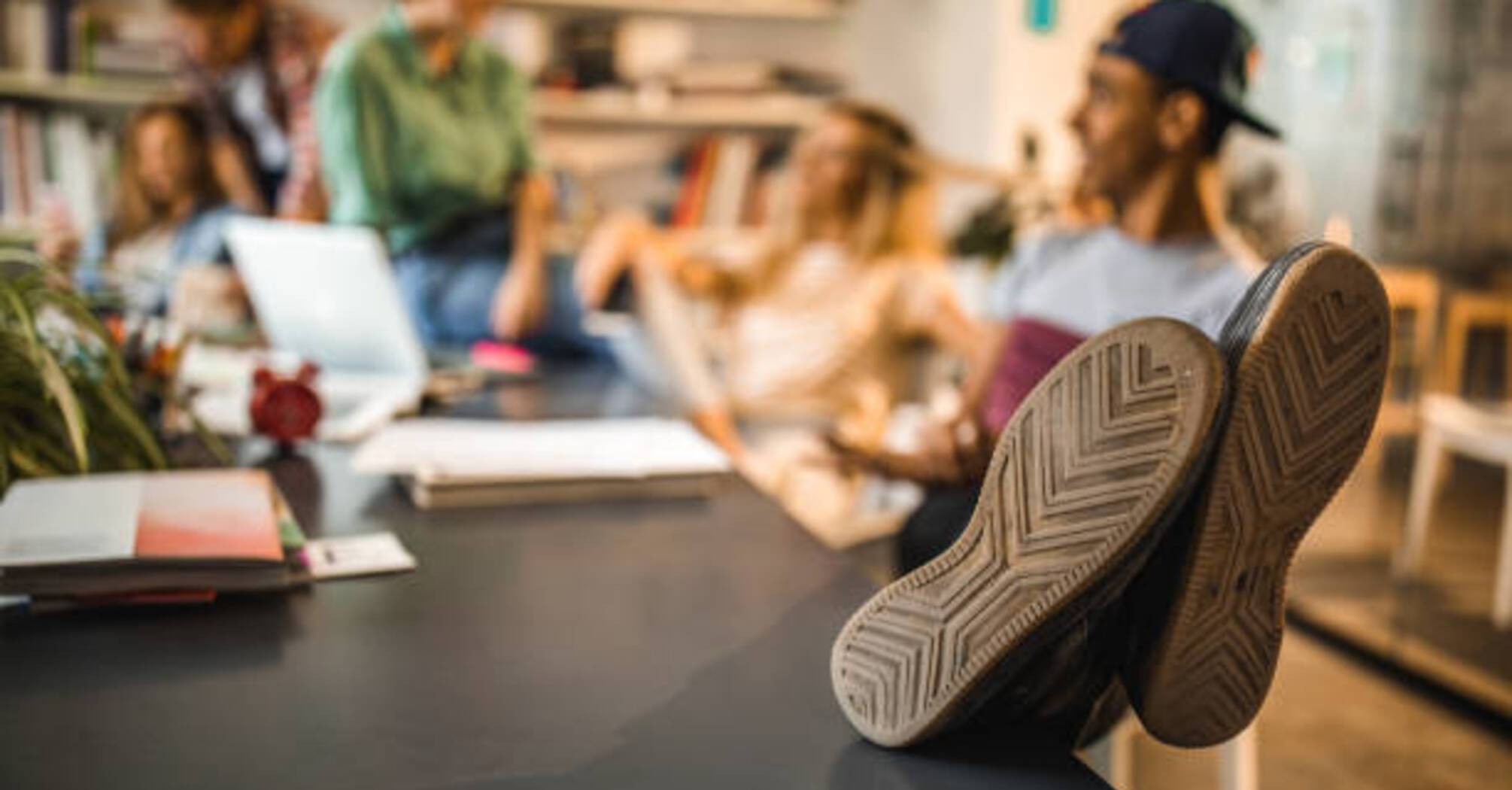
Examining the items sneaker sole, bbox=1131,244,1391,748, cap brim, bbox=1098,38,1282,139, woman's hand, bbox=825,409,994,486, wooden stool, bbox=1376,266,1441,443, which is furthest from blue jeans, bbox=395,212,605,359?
sneaker sole, bbox=1131,244,1391,748

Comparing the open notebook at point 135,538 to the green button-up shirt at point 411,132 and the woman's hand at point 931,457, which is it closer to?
the woman's hand at point 931,457

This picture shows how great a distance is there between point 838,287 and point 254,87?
1.93m

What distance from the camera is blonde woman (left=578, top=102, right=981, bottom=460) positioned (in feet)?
8.66

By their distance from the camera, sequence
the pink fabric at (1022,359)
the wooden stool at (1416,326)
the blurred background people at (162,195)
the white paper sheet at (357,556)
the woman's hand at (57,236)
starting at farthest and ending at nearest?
the blurred background people at (162,195) < the wooden stool at (1416,326) < the woman's hand at (57,236) < the pink fabric at (1022,359) < the white paper sheet at (357,556)

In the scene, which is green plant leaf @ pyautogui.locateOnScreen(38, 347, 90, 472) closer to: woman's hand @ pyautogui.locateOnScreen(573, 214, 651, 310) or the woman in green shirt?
woman's hand @ pyautogui.locateOnScreen(573, 214, 651, 310)

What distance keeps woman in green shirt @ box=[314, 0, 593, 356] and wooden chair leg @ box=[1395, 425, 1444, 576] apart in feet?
6.05

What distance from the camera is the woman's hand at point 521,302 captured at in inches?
89.4

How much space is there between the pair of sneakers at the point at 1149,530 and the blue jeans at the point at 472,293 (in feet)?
5.51

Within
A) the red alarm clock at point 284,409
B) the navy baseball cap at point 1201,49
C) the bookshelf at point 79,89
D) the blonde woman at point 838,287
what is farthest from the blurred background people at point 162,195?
the navy baseball cap at point 1201,49

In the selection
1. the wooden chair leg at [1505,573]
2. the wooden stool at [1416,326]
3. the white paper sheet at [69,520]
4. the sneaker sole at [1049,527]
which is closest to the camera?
the sneaker sole at [1049,527]

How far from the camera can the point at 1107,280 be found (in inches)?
64.8

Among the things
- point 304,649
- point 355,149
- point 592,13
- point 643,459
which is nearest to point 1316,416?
point 304,649

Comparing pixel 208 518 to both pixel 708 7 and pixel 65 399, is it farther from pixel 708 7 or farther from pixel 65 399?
pixel 708 7

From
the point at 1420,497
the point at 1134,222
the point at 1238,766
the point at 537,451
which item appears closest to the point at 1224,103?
the point at 1134,222
